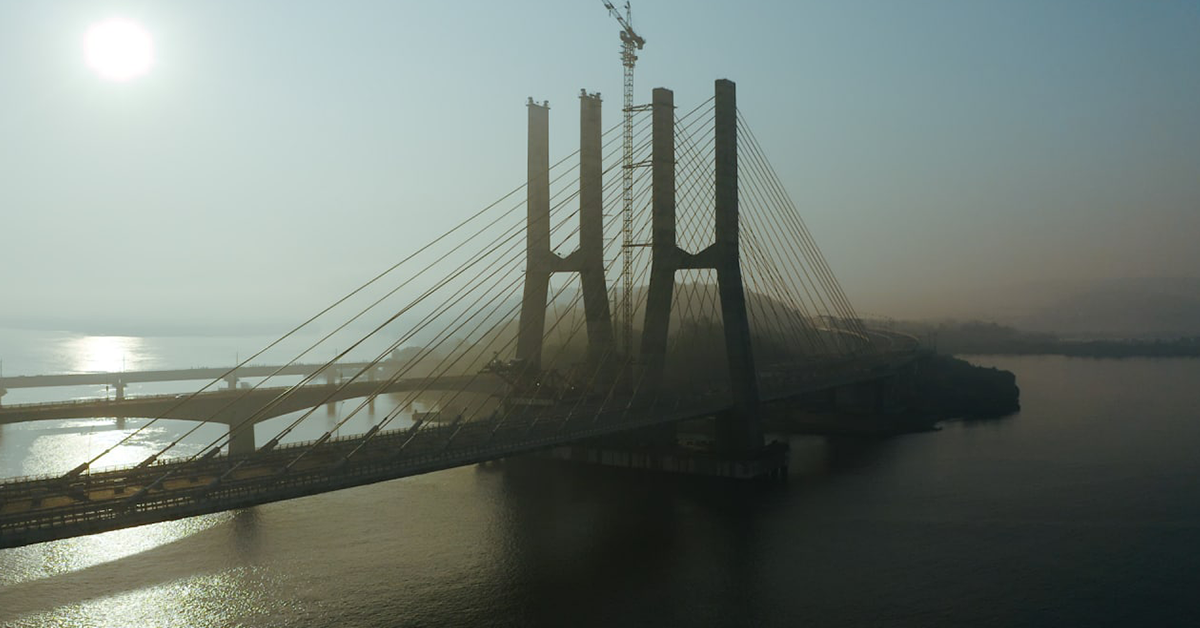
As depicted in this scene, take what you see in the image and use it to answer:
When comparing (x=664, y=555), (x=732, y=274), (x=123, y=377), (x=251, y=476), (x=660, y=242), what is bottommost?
(x=664, y=555)

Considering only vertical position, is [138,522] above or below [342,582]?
above

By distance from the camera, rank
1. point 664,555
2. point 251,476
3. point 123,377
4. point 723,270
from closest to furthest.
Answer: point 251,476
point 664,555
point 723,270
point 123,377

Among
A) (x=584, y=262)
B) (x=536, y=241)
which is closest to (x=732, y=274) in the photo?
(x=584, y=262)

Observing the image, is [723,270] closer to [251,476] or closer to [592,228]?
[592,228]

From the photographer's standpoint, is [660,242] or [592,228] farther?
[592,228]

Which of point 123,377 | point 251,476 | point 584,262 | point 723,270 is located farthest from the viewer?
point 123,377

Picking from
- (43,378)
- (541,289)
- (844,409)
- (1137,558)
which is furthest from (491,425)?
(43,378)

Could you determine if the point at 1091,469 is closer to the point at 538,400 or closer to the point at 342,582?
the point at 538,400
